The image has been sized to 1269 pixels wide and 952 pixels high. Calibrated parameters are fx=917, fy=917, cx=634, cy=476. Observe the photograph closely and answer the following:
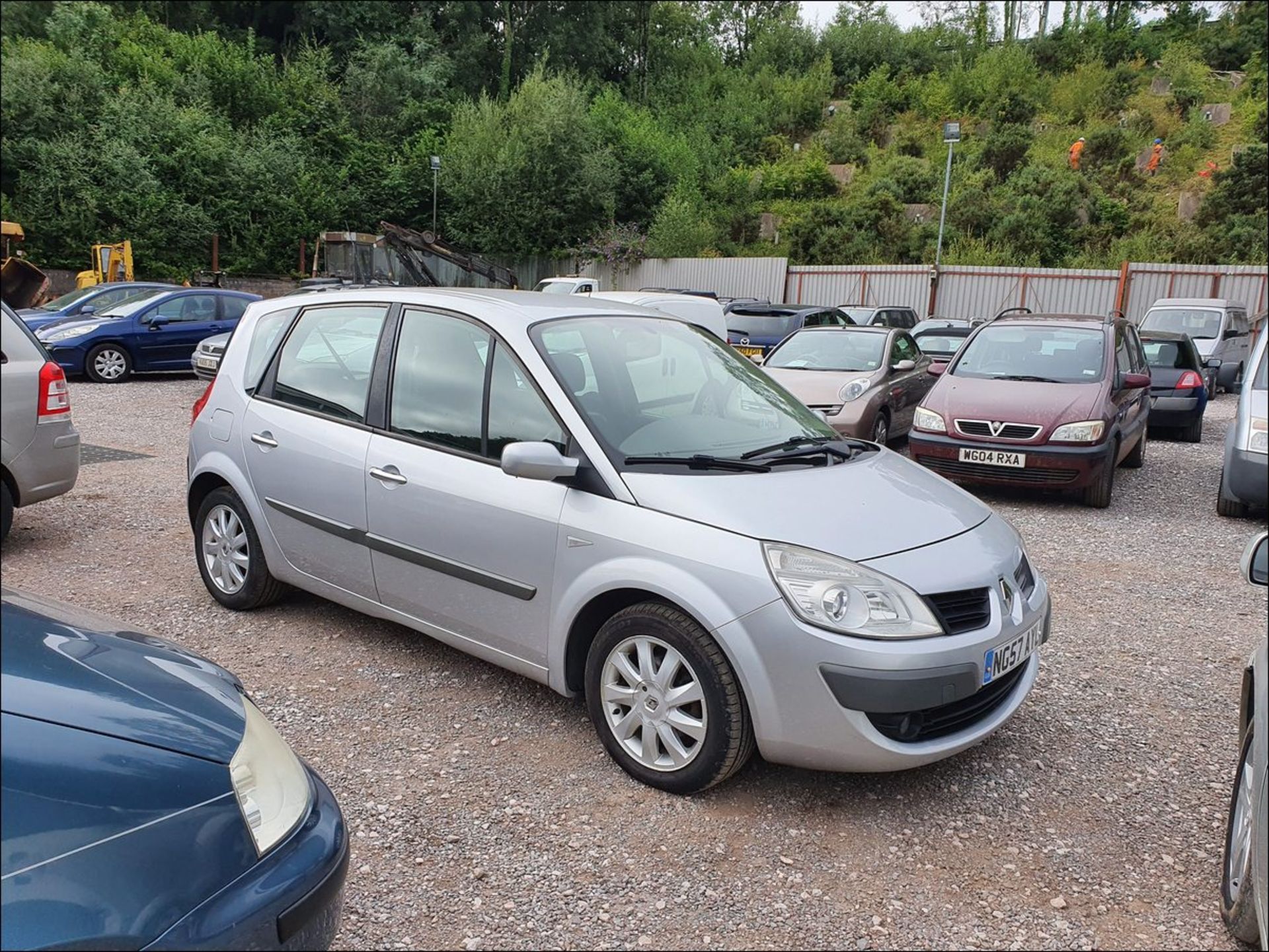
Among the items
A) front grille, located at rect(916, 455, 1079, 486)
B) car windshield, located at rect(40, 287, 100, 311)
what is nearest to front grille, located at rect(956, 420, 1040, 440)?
front grille, located at rect(916, 455, 1079, 486)

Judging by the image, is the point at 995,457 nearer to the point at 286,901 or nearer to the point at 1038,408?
the point at 1038,408

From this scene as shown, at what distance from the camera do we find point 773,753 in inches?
118

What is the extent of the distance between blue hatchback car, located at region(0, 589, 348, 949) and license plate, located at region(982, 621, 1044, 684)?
2081 mm

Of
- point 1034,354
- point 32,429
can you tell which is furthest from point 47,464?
point 1034,354

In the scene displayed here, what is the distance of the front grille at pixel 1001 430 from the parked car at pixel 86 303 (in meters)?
12.7

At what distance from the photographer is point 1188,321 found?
17.0 meters

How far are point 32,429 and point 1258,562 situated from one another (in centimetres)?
623

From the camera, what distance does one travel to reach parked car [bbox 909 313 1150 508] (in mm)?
7688

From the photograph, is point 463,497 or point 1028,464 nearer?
point 463,497

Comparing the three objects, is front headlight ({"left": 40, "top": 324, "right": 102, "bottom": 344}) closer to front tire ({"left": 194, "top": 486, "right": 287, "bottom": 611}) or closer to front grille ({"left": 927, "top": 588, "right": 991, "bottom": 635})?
front tire ({"left": 194, "top": 486, "right": 287, "bottom": 611})

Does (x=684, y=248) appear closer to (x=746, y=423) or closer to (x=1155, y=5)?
(x=1155, y=5)

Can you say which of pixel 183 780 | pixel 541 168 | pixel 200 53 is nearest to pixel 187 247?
pixel 200 53

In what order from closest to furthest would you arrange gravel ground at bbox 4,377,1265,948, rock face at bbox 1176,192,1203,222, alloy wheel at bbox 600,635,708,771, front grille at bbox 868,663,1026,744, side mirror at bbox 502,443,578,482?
gravel ground at bbox 4,377,1265,948 < front grille at bbox 868,663,1026,744 < alloy wheel at bbox 600,635,708,771 < side mirror at bbox 502,443,578,482 < rock face at bbox 1176,192,1203,222

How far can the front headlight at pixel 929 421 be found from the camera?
8.17m
